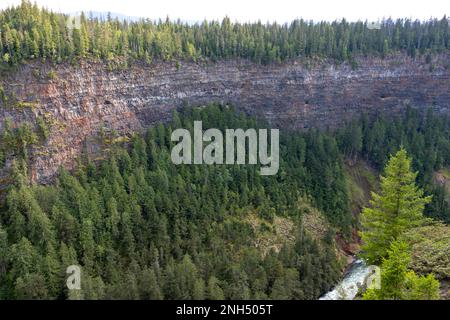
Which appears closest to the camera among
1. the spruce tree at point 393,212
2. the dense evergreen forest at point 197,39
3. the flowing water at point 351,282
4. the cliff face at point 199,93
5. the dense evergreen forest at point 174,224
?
the spruce tree at point 393,212

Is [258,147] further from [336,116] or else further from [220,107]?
[336,116]

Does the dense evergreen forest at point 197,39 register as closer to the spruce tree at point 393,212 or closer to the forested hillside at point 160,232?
the forested hillside at point 160,232

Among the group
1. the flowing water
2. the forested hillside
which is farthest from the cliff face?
the flowing water

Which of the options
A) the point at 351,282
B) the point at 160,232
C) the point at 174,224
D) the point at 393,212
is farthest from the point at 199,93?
the point at 393,212

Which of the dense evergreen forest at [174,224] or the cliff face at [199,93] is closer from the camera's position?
the dense evergreen forest at [174,224]

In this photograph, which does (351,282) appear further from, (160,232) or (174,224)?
(160,232)

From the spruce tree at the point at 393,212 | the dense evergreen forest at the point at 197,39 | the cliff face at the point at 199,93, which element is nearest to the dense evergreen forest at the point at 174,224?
the cliff face at the point at 199,93
